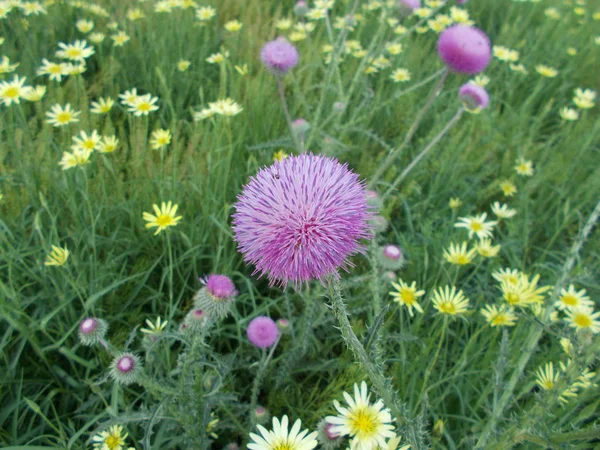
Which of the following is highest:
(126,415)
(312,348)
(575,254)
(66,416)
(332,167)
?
(332,167)

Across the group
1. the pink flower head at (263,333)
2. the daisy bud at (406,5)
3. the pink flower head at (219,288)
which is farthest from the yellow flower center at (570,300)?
the daisy bud at (406,5)

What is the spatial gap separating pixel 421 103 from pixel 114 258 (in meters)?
2.34

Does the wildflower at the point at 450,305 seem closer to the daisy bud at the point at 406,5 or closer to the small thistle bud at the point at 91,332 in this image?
the small thistle bud at the point at 91,332

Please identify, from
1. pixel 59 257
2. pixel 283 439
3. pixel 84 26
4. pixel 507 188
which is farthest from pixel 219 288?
pixel 84 26

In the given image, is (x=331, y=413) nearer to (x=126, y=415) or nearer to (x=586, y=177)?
(x=126, y=415)

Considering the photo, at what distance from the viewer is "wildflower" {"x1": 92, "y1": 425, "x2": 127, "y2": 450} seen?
1233 millimetres

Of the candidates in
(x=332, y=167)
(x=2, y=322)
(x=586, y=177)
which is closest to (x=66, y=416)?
(x=2, y=322)

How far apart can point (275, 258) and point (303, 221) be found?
0.37 ft

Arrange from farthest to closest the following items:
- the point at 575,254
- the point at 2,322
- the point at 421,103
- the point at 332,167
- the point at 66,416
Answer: the point at 421,103, the point at 2,322, the point at 66,416, the point at 575,254, the point at 332,167

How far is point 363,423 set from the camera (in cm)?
104

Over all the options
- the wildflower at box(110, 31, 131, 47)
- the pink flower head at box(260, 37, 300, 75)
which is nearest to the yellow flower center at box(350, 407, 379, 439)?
the pink flower head at box(260, 37, 300, 75)

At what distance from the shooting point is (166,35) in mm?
3121

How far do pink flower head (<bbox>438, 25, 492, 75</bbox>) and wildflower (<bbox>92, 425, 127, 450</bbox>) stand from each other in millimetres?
1933

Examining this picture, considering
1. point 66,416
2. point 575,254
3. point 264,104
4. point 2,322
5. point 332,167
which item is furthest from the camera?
point 264,104
